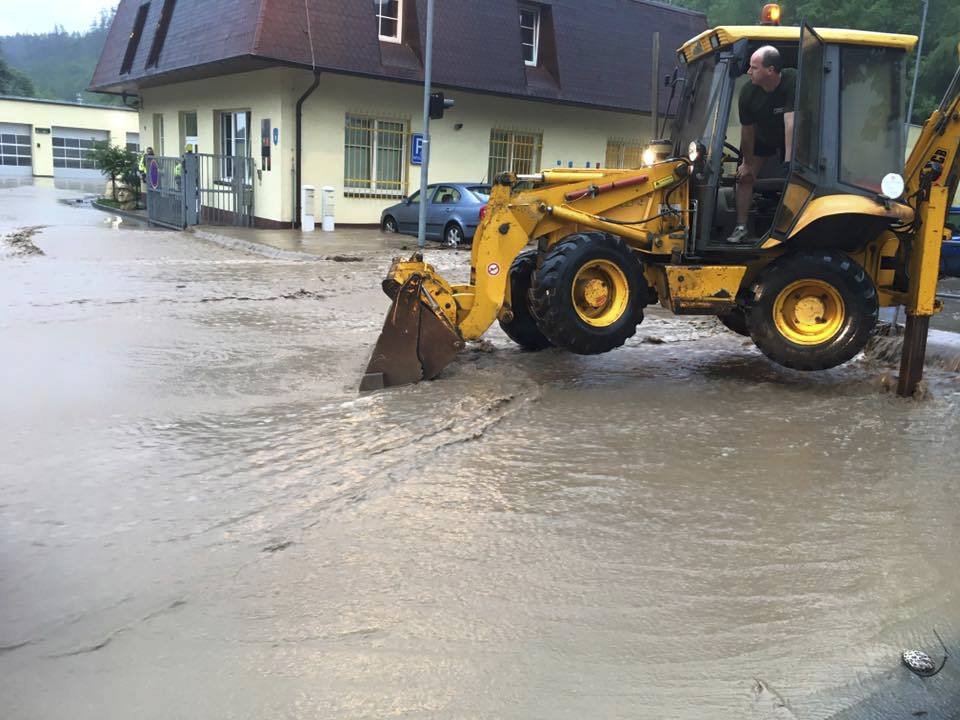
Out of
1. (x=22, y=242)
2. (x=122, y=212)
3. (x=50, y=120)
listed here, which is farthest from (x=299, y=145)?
(x=50, y=120)

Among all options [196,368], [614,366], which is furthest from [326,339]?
[614,366]

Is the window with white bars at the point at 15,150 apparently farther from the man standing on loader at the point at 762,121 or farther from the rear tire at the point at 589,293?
the man standing on loader at the point at 762,121

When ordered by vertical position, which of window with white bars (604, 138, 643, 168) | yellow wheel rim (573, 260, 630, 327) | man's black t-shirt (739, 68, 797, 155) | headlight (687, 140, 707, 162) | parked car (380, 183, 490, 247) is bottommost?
yellow wheel rim (573, 260, 630, 327)

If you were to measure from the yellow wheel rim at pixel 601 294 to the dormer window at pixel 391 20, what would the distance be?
1636cm

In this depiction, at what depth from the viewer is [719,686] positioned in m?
3.11

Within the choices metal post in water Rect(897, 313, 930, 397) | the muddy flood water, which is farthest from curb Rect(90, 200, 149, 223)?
metal post in water Rect(897, 313, 930, 397)

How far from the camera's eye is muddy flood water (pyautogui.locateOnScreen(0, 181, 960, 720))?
308 cm

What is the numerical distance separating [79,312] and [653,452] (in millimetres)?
6798

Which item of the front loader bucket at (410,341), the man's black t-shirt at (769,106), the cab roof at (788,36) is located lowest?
the front loader bucket at (410,341)

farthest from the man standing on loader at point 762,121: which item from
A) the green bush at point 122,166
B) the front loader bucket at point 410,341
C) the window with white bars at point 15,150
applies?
the window with white bars at point 15,150

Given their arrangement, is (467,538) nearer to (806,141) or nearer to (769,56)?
(806,141)

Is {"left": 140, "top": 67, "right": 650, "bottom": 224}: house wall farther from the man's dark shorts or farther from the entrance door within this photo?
the entrance door

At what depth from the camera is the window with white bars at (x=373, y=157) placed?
71.1 ft

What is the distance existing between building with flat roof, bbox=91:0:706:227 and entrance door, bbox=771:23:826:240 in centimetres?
1310
